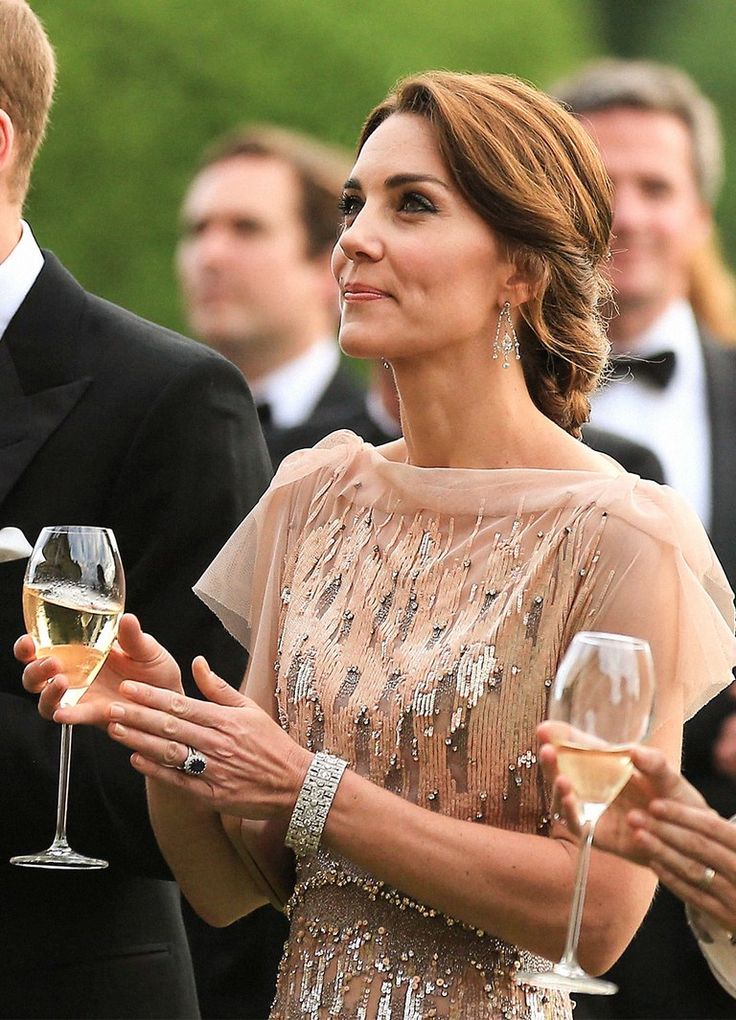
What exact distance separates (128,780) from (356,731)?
60cm

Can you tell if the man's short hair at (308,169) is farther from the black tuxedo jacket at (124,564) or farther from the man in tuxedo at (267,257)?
the black tuxedo jacket at (124,564)

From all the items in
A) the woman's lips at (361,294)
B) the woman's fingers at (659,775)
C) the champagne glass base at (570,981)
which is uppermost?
the woman's lips at (361,294)

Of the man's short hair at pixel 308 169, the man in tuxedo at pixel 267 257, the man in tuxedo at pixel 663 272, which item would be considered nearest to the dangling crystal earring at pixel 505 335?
the man in tuxedo at pixel 663 272

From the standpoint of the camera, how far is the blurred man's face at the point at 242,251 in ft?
27.7

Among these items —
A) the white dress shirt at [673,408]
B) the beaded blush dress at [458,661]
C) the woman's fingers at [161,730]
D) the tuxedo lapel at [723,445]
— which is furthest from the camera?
the white dress shirt at [673,408]

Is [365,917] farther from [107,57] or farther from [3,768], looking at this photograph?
[107,57]

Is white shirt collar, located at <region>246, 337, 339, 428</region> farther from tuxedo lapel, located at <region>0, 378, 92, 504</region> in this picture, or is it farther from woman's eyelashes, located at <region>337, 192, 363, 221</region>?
woman's eyelashes, located at <region>337, 192, 363, 221</region>

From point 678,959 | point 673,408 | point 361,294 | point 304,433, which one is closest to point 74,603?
point 361,294

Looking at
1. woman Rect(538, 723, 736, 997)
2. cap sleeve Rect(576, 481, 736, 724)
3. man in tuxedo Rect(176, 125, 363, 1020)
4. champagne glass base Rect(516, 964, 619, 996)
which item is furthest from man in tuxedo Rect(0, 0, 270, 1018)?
man in tuxedo Rect(176, 125, 363, 1020)

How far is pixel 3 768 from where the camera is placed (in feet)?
11.5

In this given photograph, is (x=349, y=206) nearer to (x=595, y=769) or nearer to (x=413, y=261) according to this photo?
(x=413, y=261)

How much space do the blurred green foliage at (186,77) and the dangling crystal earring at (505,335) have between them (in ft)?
17.6

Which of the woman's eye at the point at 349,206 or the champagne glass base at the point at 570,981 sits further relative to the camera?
the woman's eye at the point at 349,206

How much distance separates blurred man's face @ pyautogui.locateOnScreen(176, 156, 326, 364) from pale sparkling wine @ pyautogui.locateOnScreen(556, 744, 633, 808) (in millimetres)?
6252
